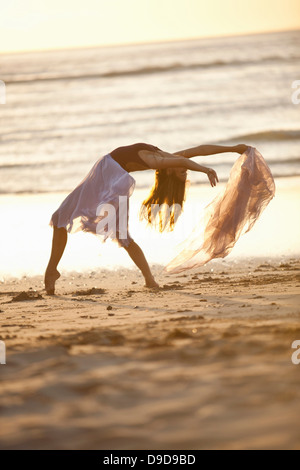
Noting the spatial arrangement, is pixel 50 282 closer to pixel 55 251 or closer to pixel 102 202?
pixel 55 251

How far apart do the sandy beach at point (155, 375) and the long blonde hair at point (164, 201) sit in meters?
1.17

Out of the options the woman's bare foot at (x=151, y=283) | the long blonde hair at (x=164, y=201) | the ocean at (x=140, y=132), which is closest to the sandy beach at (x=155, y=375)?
the woman's bare foot at (x=151, y=283)

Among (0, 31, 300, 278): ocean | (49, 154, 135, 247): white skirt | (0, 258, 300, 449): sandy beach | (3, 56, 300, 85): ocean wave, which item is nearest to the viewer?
(0, 258, 300, 449): sandy beach

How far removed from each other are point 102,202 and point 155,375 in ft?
10.0

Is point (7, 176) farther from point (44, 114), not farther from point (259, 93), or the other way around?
point (259, 93)

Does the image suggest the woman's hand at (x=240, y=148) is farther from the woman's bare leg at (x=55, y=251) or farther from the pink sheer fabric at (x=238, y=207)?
the woman's bare leg at (x=55, y=251)

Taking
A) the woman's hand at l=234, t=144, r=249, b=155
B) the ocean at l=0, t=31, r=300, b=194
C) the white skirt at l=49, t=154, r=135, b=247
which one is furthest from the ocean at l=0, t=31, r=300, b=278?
the woman's hand at l=234, t=144, r=249, b=155

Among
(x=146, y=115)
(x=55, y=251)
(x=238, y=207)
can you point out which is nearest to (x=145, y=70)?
(x=146, y=115)

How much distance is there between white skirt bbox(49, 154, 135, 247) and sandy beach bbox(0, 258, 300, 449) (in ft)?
2.76

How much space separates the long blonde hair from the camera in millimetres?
6777

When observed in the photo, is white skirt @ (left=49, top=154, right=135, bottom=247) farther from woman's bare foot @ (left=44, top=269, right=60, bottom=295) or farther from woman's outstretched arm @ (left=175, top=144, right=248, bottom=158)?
woman's outstretched arm @ (left=175, top=144, right=248, bottom=158)

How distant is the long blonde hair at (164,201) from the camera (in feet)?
22.2

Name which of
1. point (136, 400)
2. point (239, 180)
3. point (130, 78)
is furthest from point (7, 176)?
point (130, 78)

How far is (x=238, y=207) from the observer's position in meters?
6.79
